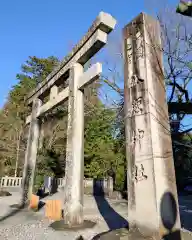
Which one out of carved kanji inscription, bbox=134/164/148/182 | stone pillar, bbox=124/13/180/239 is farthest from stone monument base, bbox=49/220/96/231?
carved kanji inscription, bbox=134/164/148/182

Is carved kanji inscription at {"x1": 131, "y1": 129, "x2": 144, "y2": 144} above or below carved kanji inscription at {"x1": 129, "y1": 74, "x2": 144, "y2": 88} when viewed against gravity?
below

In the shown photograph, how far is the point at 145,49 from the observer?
4523 millimetres

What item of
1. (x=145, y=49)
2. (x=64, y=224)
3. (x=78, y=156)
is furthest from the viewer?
(x=78, y=156)

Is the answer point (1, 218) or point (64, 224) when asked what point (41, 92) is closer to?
point (1, 218)

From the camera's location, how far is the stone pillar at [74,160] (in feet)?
19.0

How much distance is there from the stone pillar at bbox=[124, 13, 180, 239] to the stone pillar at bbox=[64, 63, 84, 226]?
227cm

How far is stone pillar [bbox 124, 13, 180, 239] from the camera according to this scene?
3.54m

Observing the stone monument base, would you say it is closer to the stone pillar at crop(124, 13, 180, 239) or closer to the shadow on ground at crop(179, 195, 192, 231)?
the stone pillar at crop(124, 13, 180, 239)

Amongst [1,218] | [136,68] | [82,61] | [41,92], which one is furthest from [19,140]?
[136,68]

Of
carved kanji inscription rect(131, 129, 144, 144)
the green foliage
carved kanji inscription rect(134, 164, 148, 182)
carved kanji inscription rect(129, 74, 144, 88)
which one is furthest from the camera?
the green foliage

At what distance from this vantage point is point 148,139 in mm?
3914

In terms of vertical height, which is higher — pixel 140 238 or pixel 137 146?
pixel 137 146

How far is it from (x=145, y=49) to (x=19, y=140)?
51.8ft

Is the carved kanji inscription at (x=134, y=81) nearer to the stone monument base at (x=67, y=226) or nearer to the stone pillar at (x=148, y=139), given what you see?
the stone pillar at (x=148, y=139)
